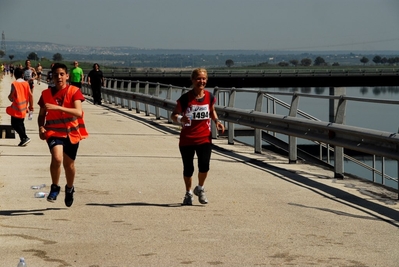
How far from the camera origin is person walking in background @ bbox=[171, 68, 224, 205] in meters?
10.4

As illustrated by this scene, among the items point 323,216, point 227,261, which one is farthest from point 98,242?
point 323,216

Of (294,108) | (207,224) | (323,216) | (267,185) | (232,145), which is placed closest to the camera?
(207,224)

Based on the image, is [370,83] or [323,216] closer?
[323,216]

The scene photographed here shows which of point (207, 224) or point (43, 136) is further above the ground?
point (43, 136)

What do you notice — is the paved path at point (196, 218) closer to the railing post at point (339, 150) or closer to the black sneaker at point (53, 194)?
the black sneaker at point (53, 194)

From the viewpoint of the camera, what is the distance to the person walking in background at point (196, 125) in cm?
1040

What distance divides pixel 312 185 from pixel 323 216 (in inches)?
107

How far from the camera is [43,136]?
31.8ft

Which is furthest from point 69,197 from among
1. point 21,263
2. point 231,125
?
point 231,125

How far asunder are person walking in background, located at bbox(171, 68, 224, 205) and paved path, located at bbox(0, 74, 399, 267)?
36 cm

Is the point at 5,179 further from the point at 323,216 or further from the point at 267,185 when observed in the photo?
the point at 323,216

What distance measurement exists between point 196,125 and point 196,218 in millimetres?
1359

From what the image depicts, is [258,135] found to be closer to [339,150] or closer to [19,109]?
[339,150]

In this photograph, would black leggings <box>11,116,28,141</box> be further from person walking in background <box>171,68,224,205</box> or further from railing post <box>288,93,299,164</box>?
person walking in background <box>171,68,224,205</box>
